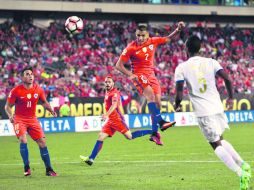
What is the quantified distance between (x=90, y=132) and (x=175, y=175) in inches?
789

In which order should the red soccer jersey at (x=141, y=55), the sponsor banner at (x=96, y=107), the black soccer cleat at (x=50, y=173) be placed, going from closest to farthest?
1. the black soccer cleat at (x=50, y=173)
2. the red soccer jersey at (x=141, y=55)
3. the sponsor banner at (x=96, y=107)

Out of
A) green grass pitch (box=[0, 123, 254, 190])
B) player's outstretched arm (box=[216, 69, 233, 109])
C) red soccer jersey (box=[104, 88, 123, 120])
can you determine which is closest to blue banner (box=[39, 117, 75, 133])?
green grass pitch (box=[0, 123, 254, 190])

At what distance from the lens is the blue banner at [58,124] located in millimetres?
33531

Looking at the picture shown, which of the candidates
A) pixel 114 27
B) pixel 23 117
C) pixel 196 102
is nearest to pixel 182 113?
pixel 114 27

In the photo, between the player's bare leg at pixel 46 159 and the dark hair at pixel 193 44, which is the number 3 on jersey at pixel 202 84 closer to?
the dark hair at pixel 193 44

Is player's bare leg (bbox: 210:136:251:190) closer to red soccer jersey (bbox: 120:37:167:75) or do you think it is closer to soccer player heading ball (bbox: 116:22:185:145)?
soccer player heading ball (bbox: 116:22:185:145)

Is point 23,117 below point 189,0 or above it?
below

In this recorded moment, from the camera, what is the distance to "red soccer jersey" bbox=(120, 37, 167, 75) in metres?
16.3

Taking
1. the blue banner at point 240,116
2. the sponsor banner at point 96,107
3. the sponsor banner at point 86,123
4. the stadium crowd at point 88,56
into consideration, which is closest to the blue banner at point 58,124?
the sponsor banner at point 86,123

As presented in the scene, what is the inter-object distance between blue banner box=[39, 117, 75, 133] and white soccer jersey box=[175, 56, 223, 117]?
2228 centimetres

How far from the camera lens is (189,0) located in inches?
2200

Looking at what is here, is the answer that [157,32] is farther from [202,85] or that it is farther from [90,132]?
[202,85]

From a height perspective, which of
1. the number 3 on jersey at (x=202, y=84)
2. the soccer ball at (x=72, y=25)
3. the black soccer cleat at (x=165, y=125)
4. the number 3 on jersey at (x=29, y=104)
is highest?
the soccer ball at (x=72, y=25)

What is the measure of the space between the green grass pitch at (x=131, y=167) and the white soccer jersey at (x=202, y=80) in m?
1.52
